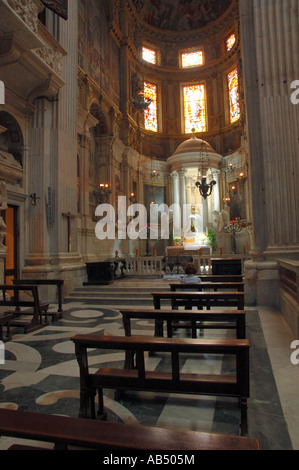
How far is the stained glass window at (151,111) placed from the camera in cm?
2414

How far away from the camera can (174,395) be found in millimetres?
2994

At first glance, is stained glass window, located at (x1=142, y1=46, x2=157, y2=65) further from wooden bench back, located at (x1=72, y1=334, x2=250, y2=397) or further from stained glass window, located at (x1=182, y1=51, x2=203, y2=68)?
wooden bench back, located at (x1=72, y1=334, x2=250, y2=397)

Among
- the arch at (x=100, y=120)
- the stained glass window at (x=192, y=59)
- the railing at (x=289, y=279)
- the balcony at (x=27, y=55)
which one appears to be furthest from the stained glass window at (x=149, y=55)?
the railing at (x=289, y=279)

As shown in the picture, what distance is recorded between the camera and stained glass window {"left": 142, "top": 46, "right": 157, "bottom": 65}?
24.6 m

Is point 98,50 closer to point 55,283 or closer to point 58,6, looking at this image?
point 58,6

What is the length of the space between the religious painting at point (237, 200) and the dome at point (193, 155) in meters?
1.97

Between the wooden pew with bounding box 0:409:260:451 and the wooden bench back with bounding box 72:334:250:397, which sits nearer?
the wooden pew with bounding box 0:409:260:451

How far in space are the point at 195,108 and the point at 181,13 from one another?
7.25 meters

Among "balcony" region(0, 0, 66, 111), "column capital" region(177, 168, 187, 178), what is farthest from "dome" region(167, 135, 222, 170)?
"balcony" region(0, 0, 66, 111)

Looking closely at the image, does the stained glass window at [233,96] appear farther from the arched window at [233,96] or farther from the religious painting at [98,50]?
the religious painting at [98,50]

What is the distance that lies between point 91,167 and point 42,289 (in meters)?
8.89

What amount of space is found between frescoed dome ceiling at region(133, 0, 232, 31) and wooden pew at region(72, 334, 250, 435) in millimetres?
26755

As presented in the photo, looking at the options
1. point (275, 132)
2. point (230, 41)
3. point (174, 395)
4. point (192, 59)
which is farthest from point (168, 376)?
point (192, 59)
